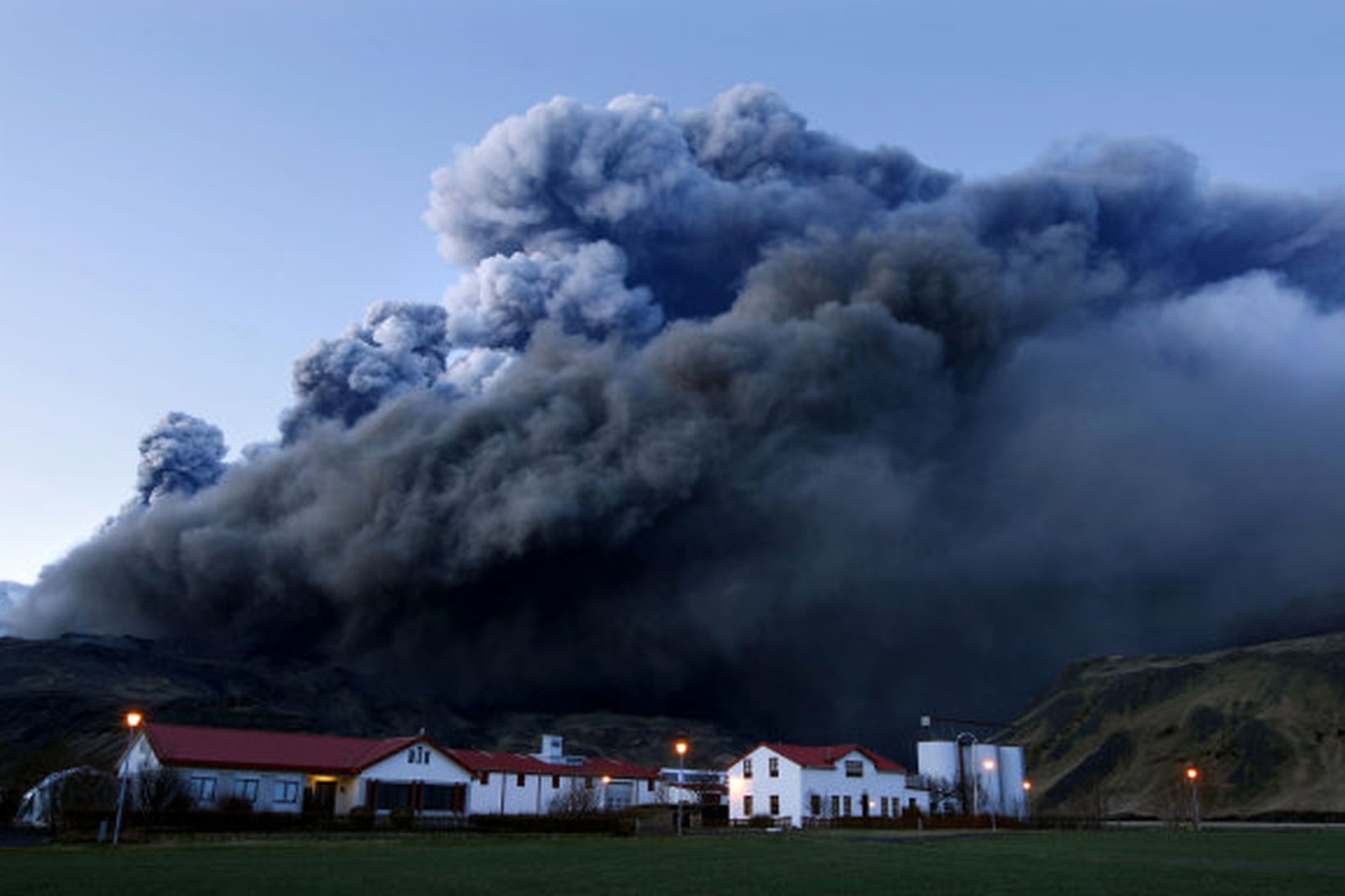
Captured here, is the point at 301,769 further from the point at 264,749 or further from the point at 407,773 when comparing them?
the point at 407,773

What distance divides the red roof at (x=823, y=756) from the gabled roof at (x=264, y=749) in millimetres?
32562

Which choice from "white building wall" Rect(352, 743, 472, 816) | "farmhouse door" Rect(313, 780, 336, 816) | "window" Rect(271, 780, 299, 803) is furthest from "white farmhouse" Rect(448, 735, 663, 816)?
"window" Rect(271, 780, 299, 803)

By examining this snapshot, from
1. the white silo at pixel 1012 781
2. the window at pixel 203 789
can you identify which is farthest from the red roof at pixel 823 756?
the window at pixel 203 789

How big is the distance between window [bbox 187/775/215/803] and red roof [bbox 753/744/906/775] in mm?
47768

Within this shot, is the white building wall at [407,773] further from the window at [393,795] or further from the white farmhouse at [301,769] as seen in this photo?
the window at [393,795]

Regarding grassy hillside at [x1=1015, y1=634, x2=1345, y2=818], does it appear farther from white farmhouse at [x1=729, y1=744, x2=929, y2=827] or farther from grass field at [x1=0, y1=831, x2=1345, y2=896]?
grass field at [x1=0, y1=831, x2=1345, y2=896]

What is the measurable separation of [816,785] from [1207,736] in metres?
89.6

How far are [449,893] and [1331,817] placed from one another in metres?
116

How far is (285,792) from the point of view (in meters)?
68.9

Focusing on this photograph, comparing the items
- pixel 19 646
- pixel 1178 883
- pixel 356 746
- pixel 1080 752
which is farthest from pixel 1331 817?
pixel 19 646

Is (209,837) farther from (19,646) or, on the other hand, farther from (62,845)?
(19,646)

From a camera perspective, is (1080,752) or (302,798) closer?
(302,798)

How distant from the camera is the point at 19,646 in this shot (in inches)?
7461

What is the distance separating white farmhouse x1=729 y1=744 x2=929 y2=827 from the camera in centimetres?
9262
